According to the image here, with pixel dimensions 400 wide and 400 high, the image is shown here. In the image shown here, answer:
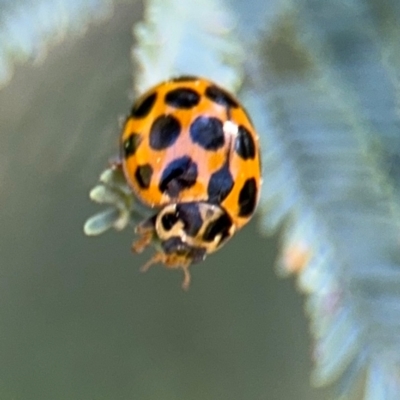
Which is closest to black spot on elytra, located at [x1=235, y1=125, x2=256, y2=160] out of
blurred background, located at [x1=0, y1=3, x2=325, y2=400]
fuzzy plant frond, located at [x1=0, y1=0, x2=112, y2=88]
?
fuzzy plant frond, located at [x1=0, y1=0, x2=112, y2=88]

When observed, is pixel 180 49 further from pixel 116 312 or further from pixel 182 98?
pixel 116 312

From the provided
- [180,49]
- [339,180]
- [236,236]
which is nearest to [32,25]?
[180,49]

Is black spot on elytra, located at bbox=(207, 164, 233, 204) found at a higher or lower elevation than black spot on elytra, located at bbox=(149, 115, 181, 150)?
lower

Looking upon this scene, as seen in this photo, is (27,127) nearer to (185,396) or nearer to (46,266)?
(46,266)

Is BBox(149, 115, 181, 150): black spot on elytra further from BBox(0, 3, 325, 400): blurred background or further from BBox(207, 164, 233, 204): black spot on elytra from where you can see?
BBox(0, 3, 325, 400): blurred background

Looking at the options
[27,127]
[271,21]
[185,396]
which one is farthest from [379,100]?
[185,396]

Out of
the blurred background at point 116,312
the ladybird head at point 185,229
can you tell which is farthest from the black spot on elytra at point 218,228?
the blurred background at point 116,312
